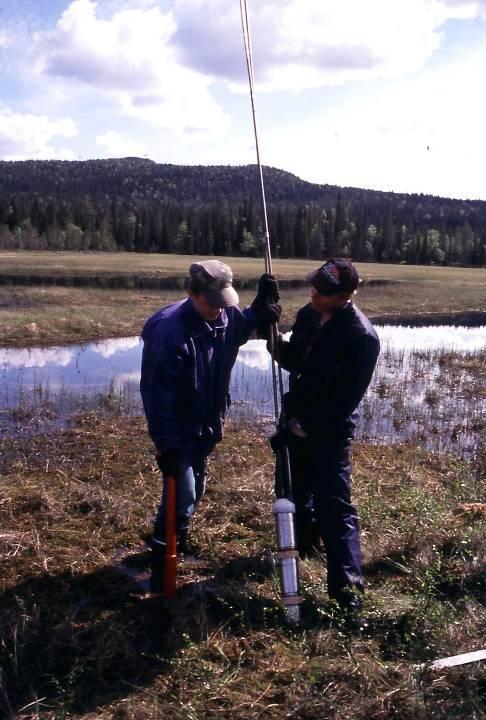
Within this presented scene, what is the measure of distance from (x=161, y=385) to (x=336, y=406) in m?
1.16

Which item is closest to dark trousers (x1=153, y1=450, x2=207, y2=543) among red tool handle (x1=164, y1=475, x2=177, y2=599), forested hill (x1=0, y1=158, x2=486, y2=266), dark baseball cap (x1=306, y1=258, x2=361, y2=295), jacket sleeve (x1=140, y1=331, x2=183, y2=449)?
red tool handle (x1=164, y1=475, x2=177, y2=599)

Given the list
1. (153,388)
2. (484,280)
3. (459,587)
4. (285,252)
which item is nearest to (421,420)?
A: (459,587)

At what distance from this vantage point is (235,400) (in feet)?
41.6

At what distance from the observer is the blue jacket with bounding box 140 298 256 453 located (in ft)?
14.4

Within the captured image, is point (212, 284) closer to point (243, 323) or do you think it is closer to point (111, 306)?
point (243, 323)

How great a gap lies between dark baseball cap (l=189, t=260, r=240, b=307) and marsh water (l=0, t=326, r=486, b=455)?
6193mm

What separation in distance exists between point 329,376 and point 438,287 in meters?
40.7

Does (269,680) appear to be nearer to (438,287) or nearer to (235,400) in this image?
(235,400)

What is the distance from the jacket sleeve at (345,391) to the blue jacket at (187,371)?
0.70 meters

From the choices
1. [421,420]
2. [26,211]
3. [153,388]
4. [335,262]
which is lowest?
[421,420]

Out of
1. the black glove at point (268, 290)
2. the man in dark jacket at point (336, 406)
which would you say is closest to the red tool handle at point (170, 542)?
the man in dark jacket at point (336, 406)

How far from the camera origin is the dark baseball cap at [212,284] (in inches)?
174

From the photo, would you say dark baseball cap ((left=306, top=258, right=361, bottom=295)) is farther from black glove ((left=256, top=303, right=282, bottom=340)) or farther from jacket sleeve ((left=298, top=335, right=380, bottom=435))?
black glove ((left=256, top=303, right=282, bottom=340))

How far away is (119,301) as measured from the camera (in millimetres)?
28469
